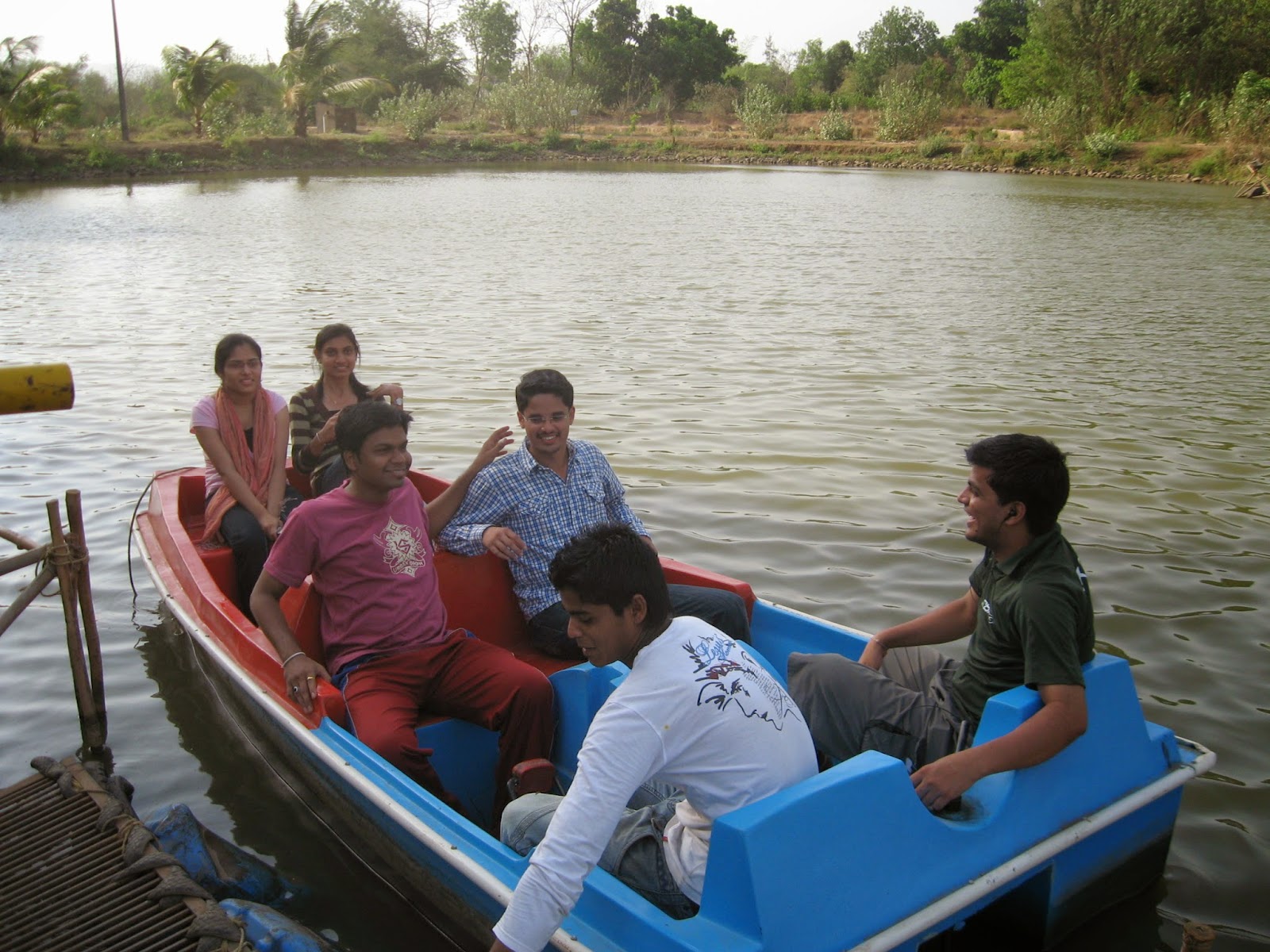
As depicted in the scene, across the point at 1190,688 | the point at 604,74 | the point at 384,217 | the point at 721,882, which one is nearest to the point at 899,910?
the point at 721,882

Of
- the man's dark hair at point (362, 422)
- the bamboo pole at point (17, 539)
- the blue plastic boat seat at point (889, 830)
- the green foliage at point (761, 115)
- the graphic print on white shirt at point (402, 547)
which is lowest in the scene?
the bamboo pole at point (17, 539)

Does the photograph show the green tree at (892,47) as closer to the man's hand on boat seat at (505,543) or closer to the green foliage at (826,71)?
the green foliage at (826,71)

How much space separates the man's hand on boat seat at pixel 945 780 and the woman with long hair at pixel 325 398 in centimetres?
329

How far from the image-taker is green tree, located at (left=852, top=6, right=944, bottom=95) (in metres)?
57.5

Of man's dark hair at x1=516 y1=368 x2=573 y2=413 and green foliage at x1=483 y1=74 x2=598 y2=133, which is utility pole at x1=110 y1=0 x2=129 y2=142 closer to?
green foliage at x1=483 y1=74 x2=598 y2=133

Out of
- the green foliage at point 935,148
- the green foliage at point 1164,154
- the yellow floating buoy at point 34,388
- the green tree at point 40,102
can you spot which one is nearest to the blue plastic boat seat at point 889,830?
the yellow floating buoy at point 34,388

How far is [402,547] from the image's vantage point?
12.1ft

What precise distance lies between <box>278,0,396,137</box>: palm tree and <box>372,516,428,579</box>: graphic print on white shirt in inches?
1715

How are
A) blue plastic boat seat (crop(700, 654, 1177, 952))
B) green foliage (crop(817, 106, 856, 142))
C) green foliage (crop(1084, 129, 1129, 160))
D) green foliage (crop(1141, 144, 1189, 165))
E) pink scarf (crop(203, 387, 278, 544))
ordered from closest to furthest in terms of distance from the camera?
blue plastic boat seat (crop(700, 654, 1177, 952)) < pink scarf (crop(203, 387, 278, 544)) < green foliage (crop(1141, 144, 1189, 165)) < green foliage (crop(1084, 129, 1129, 160)) < green foliage (crop(817, 106, 856, 142))

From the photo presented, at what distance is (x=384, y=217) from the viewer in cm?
2366

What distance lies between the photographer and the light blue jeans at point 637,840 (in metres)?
2.61

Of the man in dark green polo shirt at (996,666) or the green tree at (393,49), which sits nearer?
the man in dark green polo shirt at (996,666)

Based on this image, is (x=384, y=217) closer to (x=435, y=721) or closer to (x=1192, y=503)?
(x=1192, y=503)

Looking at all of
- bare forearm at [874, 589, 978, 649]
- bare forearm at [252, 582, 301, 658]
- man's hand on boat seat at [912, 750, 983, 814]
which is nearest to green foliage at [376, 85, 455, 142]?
bare forearm at [252, 582, 301, 658]
